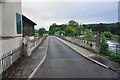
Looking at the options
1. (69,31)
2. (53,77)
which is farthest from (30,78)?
(69,31)

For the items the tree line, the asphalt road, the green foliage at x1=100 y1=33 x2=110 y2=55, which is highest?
the tree line

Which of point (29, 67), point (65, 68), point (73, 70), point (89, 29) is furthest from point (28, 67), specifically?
point (89, 29)

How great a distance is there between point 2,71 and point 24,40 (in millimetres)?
5064

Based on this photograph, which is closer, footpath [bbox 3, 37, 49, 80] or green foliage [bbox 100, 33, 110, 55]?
footpath [bbox 3, 37, 49, 80]

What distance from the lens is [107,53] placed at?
9930 mm

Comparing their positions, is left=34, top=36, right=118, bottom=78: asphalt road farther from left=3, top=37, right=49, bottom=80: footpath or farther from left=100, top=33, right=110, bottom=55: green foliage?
left=100, top=33, right=110, bottom=55: green foliage

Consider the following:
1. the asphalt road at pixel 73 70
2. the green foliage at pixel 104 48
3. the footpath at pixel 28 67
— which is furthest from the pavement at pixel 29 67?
the green foliage at pixel 104 48

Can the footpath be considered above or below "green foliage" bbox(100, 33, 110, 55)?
below

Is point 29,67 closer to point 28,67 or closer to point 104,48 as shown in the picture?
point 28,67

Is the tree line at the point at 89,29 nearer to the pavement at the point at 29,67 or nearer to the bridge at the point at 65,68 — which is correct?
the bridge at the point at 65,68

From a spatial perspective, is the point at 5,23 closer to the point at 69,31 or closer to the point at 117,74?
the point at 117,74


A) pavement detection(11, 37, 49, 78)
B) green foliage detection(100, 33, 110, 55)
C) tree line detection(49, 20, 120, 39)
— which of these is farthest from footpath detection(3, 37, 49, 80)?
tree line detection(49, 20, 120, 39)

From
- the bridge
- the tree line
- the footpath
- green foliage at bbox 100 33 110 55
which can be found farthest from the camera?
the tree line

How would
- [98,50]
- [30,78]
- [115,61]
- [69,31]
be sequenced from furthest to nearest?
[69,31], [98,50], [115,61], [30,78]
